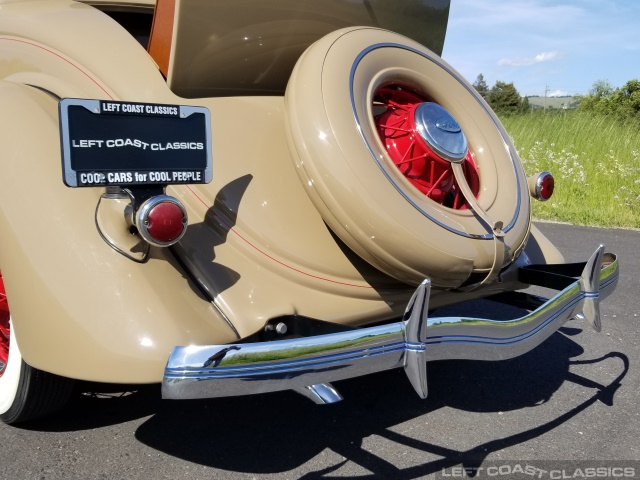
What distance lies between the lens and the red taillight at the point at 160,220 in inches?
73.8

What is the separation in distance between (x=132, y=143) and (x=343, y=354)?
0.86m

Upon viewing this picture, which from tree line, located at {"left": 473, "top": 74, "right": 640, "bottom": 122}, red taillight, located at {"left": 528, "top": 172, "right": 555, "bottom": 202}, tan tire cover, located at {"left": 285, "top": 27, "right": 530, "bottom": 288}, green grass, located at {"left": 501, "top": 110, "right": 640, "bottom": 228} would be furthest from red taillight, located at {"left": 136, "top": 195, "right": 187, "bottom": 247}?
tree line, located at {"left": 473, "top": 74, "right": 640, "bottom": 122}

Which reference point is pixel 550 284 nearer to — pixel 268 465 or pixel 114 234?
pixel 268 465

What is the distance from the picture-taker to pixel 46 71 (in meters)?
2.61

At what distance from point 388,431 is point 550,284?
0.92m

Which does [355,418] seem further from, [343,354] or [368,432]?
[343,354]

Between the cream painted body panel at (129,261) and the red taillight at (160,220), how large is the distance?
0.46ft

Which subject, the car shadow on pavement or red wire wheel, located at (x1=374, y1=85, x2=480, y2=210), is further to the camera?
red wire wheel, located at (x1=374, y1=85, x2=480, y2=210)

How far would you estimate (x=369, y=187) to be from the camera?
2174 mm

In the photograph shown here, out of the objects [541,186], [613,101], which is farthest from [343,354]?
[613,101]

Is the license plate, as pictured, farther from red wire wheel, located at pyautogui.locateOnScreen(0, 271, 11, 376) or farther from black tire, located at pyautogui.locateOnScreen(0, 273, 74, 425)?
red wire wheel, located at pyautogui.locateOnScreen(0, 271, 11, 376)

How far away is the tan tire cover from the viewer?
2166mm

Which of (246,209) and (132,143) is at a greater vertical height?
(132,143)

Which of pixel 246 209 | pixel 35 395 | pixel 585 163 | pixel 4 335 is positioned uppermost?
pixel 585 163
